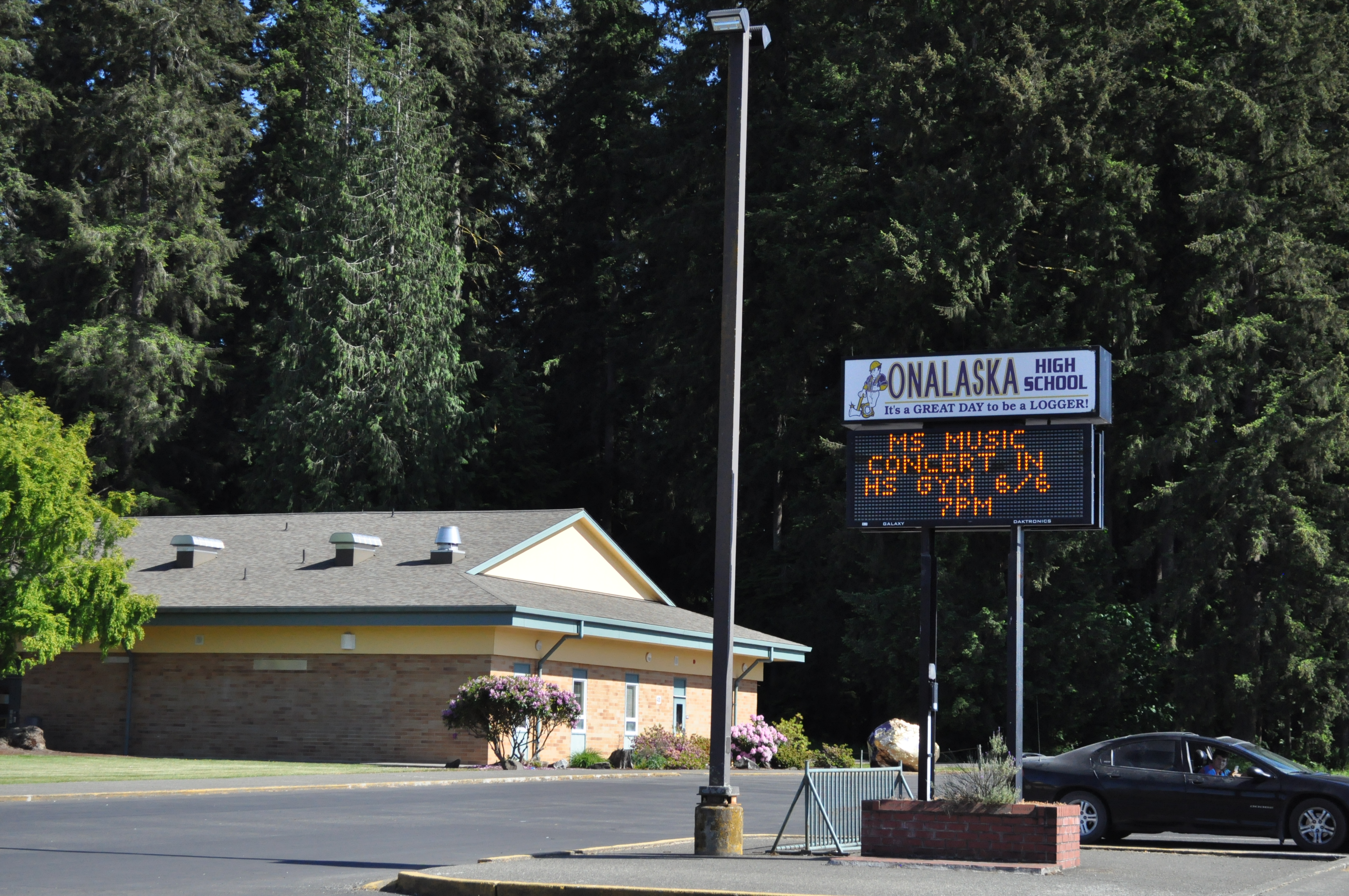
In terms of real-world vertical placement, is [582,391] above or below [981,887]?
above

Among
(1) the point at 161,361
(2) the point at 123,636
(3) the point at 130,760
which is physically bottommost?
(3) the point at 130,760

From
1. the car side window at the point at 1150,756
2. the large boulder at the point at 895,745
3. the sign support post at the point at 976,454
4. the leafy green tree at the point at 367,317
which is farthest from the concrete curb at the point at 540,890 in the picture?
the leafy green tree at the point at 367,317

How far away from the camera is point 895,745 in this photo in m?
35.3

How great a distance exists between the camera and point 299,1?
2554 inches

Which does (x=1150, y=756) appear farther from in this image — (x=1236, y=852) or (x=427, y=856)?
(x=427, y=856)

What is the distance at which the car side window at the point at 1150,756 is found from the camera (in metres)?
18.1

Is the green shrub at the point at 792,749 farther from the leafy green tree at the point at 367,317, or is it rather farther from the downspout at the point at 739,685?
the leafy green tree at the point at 367,317

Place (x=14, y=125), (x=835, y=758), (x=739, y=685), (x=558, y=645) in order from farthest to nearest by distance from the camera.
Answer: (x=14, y=125) → (x=739, y=685) → (x=835, y=758) → (x=558, y=645)

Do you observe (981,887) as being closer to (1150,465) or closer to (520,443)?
(1150,465)

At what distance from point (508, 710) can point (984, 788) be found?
1738 centimetres

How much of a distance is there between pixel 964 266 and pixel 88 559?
24922 millimetres

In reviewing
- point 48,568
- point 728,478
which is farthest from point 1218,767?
point 48,568

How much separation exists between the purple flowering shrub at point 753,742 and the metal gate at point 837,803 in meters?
18.8

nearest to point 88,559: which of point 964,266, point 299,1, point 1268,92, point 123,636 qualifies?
point 123,636
